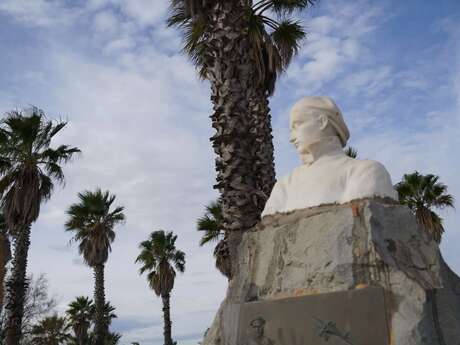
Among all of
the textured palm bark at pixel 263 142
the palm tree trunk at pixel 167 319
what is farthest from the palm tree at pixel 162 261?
the textured palm bark at pixel 263 142

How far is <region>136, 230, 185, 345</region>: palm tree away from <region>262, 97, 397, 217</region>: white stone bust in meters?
22.3

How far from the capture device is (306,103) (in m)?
4.25

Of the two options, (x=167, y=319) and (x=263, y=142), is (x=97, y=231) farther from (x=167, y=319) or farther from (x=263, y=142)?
(x=263, y=142)

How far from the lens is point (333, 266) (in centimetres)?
352

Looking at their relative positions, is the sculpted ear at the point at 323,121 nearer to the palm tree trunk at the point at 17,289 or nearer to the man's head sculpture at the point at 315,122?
the man's head sculpture at the point at 315,122

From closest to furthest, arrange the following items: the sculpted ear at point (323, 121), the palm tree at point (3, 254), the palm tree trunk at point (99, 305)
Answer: the sculpted ear at point (323, 121), the palm tree at point (3, 254), the palm tree trunk at point (99, 305)

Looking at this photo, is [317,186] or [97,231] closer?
[317,186]

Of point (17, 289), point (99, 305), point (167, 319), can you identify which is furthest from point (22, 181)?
point (167, 319)

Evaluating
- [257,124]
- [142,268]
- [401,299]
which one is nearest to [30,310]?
[142,268]

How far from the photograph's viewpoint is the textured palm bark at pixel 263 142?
9.48 m

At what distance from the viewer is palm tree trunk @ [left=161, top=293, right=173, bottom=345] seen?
24469 millimetres

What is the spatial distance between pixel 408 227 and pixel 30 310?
20.6 meters

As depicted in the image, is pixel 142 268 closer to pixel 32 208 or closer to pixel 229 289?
pixel 32 208

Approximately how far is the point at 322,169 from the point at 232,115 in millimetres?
3938
